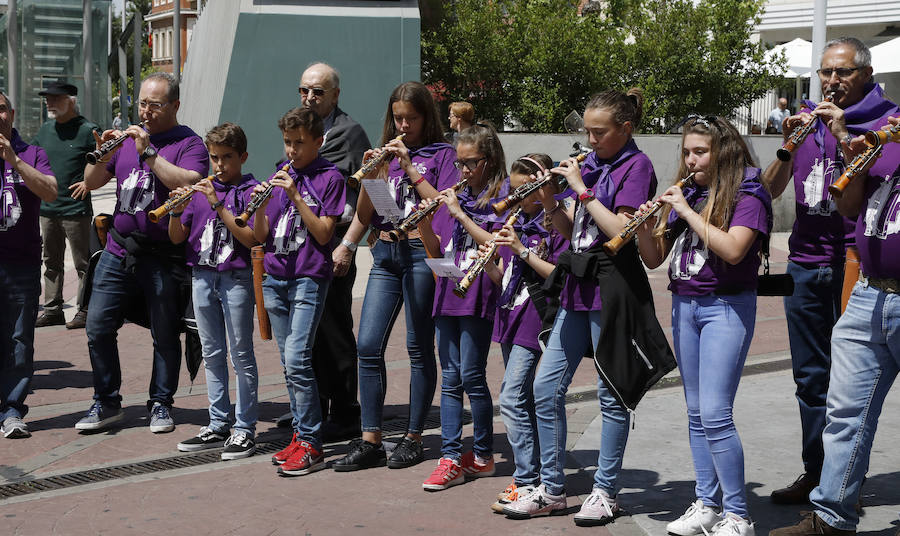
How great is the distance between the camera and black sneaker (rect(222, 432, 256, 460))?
5.97 meters

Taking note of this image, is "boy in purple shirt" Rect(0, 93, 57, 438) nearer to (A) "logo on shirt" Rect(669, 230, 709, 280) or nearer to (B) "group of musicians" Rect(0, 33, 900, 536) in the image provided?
(B) "group of musicians" Rect(0, 33, 900, 536)

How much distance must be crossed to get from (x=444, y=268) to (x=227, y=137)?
5.17ft

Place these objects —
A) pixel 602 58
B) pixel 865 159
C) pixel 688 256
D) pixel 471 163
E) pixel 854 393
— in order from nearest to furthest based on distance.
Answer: pixel 865 159 < pixel 854 393 < pixel 688 256 < pixel 471 163 < pixel 602 58

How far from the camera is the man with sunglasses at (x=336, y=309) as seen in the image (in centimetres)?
631

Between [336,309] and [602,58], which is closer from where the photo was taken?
[336,309]

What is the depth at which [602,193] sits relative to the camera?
467 centimetres

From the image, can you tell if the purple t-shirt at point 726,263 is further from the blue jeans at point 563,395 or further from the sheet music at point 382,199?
the sheet music at point 382,199

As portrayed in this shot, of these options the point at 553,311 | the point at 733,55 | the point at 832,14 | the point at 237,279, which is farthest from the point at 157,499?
the point at 832,14

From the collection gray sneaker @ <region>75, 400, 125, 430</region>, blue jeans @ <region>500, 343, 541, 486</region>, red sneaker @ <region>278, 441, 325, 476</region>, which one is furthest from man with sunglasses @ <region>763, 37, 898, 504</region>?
gray sneaker @ <region>75, 400, 125, 430</region>

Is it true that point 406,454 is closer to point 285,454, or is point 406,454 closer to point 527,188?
point 285,454

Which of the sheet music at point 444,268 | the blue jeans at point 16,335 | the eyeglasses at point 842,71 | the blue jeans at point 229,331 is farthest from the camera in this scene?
the blue jeans at point 16,335

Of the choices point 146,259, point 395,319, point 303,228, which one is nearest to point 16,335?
point 146,259

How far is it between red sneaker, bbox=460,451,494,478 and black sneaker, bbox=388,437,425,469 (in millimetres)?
330

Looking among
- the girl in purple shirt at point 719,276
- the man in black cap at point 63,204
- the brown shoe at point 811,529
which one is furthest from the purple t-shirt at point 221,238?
the man in black cap at point 63,204
